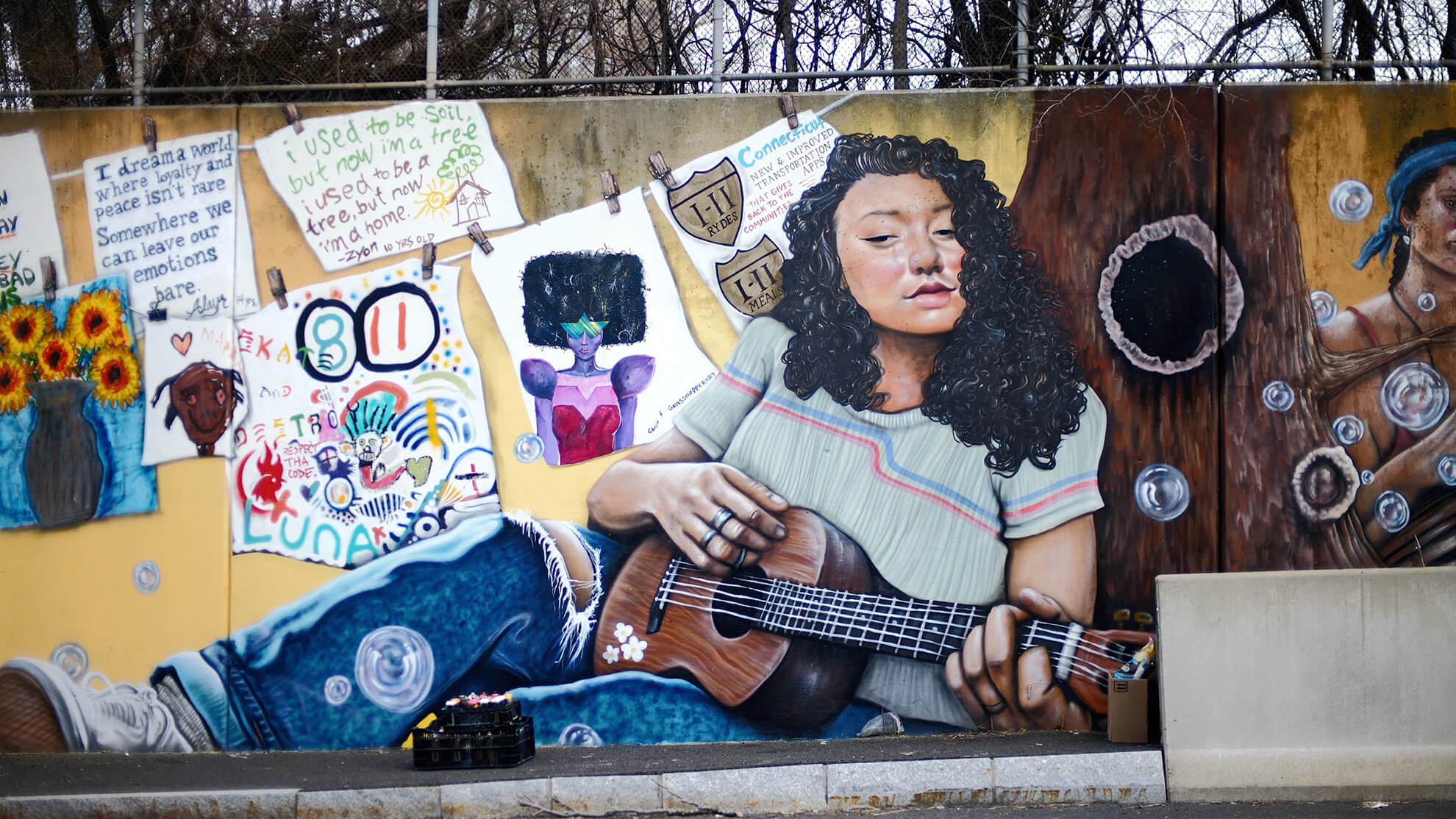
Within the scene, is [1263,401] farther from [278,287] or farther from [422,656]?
[278,287]

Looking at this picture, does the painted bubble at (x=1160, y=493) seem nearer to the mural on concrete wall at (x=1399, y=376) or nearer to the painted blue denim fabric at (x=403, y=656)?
the mural on concrete wall at (x=1399, y=376)

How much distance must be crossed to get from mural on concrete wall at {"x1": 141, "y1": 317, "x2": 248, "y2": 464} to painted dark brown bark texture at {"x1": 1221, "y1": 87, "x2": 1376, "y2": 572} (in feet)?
22.1

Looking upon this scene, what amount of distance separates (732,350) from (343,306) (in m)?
2.68

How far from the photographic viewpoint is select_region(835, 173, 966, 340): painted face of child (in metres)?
8.07

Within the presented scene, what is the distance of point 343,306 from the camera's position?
8156 mm

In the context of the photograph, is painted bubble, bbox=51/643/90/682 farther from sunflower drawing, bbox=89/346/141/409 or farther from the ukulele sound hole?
the ukulele sound hole

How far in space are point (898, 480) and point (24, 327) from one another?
6.13 meters

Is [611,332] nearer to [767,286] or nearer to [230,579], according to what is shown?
[767,286]

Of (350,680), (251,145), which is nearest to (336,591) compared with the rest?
(350,680)

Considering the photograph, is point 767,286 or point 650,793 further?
point 767,286

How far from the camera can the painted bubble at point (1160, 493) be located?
7980 millimetres

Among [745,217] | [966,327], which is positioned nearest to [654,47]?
[745,217]

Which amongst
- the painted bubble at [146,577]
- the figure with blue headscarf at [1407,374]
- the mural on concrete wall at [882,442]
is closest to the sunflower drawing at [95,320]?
the mural on concrete wall at [882,442]

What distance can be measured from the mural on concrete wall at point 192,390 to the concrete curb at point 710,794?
2.41 meters
